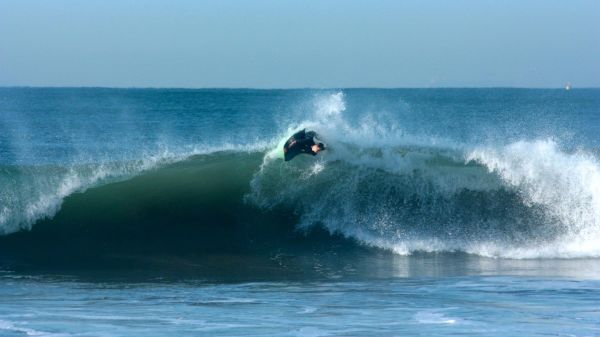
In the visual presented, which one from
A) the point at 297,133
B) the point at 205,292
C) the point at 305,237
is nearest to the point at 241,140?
the point at 297,133

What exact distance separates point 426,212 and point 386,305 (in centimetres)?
666

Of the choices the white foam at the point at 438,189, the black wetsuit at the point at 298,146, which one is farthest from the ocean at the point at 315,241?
Answer: the black wetsuit at the point at 298,146

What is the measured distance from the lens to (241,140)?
4506 cm

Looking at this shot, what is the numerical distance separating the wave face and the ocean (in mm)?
42

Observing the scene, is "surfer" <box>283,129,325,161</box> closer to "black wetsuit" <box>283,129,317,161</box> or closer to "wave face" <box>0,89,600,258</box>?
"black wetsuit" <box>283,129,317,161</box>

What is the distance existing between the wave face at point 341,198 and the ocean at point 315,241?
0.04m

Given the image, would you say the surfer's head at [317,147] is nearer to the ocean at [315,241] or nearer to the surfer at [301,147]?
the surfer at [301,147]

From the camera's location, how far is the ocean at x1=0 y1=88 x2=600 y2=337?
38.8 ft

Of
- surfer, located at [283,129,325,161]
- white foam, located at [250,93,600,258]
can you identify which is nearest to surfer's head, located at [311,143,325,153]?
surfer, located at [283,129,325,161]

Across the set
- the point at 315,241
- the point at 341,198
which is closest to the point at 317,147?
the point at 341,198

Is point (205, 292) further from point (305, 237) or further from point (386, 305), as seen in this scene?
point (305, 237)

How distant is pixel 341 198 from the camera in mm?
19438

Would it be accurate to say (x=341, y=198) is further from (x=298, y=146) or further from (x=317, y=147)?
(x=298, y=146)

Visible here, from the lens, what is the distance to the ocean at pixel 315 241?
38.8 feet
